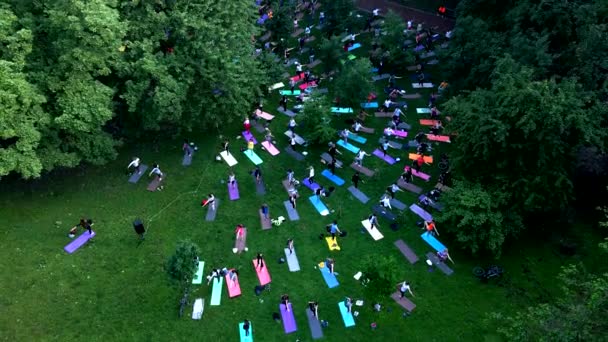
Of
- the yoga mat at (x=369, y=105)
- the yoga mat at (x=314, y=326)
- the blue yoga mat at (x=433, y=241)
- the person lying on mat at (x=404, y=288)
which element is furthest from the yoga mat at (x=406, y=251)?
the yoga mat at (x=369, y=105)

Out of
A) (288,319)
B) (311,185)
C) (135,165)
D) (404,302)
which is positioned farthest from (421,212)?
(135,165)

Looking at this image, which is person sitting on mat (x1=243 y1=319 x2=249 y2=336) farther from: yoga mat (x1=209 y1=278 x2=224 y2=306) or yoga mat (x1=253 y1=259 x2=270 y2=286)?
yoga mat (x1=253 y1=259 x2=270 y2=286)

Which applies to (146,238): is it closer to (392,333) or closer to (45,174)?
(45,174)

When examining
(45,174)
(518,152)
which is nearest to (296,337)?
(518,152)

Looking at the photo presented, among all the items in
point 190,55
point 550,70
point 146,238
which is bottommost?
point 146,238

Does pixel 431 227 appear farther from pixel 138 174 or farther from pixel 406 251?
pixel 138 174

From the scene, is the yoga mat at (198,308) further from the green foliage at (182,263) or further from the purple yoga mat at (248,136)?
the purple yoga mat at (248,136)

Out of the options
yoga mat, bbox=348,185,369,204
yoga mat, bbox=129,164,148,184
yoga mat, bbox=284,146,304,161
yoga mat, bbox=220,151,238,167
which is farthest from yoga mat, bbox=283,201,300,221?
yoga mat, bbox=129,164,148,184
